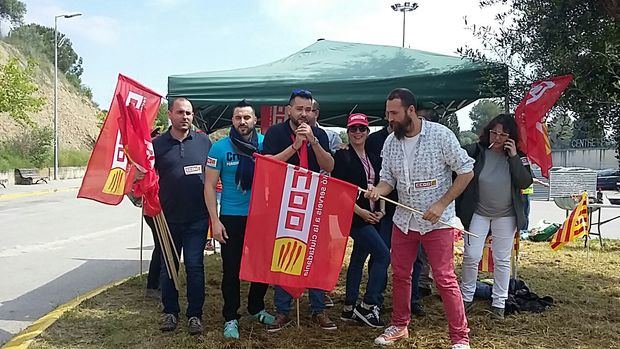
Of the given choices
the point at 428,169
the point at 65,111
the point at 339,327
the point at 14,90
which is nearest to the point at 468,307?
the point at 339,327

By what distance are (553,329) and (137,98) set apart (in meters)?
4.42

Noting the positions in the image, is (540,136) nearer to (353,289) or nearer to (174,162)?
(353,289)

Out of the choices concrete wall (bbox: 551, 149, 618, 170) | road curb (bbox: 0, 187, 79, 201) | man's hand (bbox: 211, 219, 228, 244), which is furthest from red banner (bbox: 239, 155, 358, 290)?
concrete wall (bbox: 551, 149, 618, 170)

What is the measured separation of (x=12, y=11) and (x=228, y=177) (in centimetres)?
6005

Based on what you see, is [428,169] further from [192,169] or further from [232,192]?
[192,169]

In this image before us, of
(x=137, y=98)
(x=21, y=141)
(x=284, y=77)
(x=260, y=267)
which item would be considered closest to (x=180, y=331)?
(x=260, y=267)

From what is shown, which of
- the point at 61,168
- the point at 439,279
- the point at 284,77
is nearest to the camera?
the point at 439,279

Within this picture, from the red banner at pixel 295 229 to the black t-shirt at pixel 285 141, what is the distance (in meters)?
0.32

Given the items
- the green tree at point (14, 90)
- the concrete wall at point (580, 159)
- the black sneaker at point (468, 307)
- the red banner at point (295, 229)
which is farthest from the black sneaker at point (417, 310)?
the concrete wall at point (580, 159)

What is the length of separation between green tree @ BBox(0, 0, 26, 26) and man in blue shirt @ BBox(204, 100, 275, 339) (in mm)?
57635

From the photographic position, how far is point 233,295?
14.8 feet

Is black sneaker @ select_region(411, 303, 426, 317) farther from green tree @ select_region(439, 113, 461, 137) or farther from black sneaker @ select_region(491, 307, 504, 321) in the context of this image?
green tree @ select_region(439, 113, 461, 137)

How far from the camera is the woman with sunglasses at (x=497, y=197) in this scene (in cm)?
Result: 468

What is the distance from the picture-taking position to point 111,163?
5645 mm
